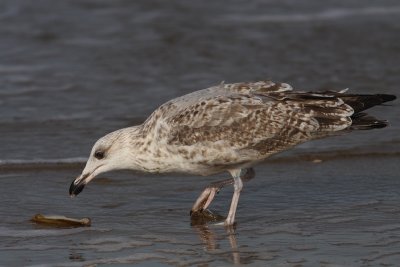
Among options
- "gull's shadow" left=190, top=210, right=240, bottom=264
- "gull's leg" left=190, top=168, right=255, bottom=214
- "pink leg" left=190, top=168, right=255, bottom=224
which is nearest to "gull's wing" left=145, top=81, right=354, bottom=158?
"pink leg" left=190, top=168, right=255, bottom=224

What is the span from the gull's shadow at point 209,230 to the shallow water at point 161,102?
0.03 metres

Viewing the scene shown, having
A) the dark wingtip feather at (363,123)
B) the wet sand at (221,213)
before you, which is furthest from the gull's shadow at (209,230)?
the dark wingtip feather at (363,123)

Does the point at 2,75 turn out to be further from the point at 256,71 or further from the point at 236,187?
the point at 236,187

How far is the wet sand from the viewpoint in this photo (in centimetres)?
763

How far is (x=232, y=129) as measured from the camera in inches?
345

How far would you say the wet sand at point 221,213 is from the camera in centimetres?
763

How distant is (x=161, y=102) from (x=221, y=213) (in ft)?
13.8

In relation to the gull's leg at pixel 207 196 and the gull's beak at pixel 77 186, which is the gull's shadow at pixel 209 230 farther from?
the gull's beak at pixel 77 186

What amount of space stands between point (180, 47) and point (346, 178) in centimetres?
649

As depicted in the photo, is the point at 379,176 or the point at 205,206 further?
the point at 379,176

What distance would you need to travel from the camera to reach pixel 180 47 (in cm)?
1627

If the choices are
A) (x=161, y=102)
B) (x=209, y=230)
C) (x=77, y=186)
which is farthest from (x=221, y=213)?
(x=161, y=102)

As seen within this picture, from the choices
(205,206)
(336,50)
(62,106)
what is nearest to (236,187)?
A: (205,206)

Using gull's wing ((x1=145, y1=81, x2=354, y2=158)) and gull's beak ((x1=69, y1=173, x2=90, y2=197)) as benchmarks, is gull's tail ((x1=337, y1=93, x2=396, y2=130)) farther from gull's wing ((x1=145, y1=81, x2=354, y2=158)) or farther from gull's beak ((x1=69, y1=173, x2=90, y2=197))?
gull's beak ((x1=69, y1=173, x2=90, y2=197))
